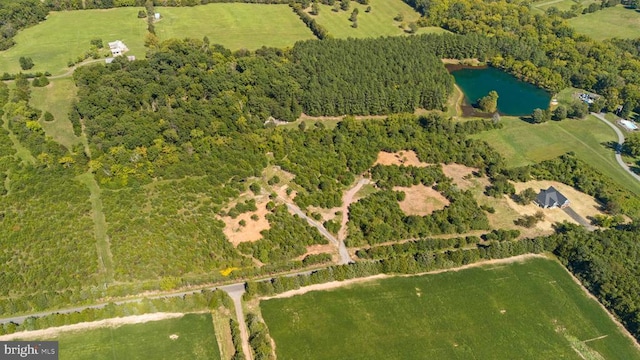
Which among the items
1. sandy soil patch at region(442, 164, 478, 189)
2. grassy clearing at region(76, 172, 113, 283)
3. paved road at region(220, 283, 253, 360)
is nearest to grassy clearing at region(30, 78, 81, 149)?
grassy clearing at region(76, 172, 113, 283)

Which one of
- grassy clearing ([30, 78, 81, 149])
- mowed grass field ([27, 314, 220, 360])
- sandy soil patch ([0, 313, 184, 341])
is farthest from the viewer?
grassy clearing ([30, 78, 81, 149])

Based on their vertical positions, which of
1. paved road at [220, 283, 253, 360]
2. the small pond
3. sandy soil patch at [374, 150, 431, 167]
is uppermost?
the small pond

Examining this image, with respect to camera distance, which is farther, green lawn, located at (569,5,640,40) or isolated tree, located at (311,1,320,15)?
green lawn, located at (569,5,640,40)

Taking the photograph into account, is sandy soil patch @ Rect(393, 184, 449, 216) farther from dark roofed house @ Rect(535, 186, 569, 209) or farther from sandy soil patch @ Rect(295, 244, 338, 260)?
dark roofed house @ Rect(535, 186, 569, 209)

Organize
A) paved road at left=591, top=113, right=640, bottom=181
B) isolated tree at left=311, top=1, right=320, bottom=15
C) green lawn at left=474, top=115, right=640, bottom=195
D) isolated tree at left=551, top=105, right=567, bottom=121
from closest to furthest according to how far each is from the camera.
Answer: paved road at left=591, top=113, right=640, bottom=181, green lawn at left=474, top=115, right=640, bottom=195, isolated tree at left=551, top=105, right=567, bottom=121, isolated tree at left=311, top=1, right=320, bottom=15

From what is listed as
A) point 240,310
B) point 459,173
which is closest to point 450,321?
point 240,310

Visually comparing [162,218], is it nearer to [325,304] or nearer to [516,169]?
[325,304]

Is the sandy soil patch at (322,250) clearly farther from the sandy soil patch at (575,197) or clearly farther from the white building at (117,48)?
the white building at (117,48)
